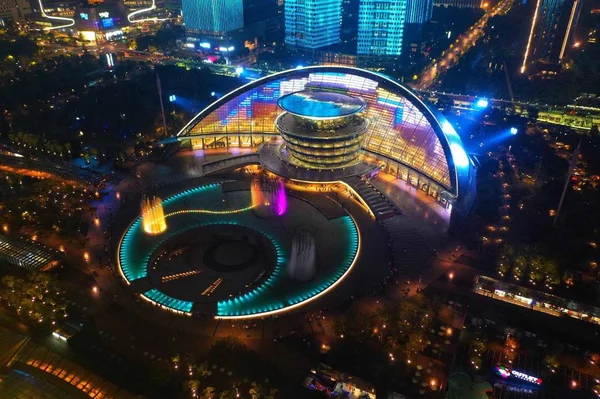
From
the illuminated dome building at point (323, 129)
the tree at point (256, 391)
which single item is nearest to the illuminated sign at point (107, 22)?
the illuminated dome building at point (323, 129)

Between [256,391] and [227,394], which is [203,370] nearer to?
[227,394]

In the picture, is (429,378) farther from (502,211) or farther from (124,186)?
(124,186)

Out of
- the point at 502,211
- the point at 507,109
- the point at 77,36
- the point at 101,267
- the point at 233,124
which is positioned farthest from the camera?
the point at 77,36

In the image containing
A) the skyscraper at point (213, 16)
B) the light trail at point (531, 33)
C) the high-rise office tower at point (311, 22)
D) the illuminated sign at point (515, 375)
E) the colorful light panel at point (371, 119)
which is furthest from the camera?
the skyscraper at point (213, 16)

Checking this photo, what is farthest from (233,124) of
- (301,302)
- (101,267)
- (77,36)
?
(77,36)

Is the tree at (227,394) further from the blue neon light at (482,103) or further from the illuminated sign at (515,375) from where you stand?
the blue neon light at (482,103)
